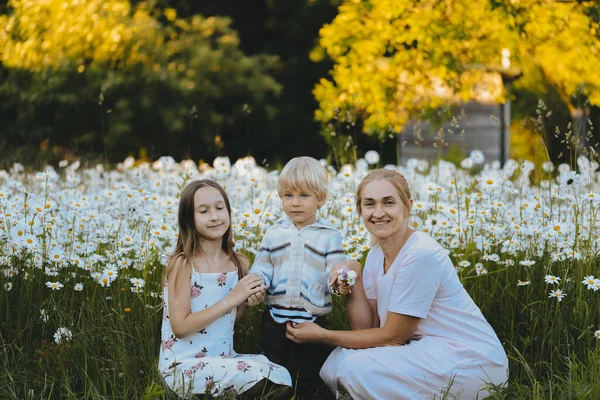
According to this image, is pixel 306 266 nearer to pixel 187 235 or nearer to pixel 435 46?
pixel 187 235

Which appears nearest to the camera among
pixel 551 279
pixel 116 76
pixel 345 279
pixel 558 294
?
pixel 345 279

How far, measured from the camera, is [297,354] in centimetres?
319

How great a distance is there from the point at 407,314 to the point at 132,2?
11641 mm

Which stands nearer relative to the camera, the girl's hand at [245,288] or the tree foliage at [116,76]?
the girl's hand at [245,288]

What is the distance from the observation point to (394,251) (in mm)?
3088

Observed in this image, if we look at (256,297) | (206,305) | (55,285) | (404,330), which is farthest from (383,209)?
(55,285)

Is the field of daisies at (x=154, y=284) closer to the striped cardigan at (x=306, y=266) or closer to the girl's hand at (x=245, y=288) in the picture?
the girl's hand at (x=245, y=288)

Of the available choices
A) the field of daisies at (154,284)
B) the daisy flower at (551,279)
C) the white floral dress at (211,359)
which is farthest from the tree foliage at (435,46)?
the white floral dress at (211,359)

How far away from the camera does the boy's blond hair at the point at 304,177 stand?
3021mm

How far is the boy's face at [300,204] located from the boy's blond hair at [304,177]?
0.02 meters

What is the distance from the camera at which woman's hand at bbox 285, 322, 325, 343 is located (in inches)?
117

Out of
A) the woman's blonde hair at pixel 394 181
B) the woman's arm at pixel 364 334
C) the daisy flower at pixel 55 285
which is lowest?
the woman's arm at pixel 364 334

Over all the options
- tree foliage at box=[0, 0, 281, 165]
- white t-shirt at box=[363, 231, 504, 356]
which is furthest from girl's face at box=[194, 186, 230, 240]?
tree foliage at box=[0, 0, 281, 165]

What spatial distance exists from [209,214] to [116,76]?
29.5ft
